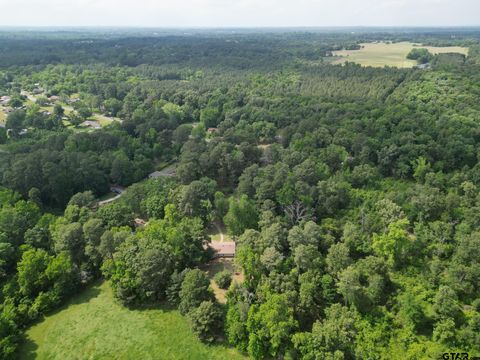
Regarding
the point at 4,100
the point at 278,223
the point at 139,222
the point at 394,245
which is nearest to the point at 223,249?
the point at 278,223

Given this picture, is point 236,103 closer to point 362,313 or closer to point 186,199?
point 186,199

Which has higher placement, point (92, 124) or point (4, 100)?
point (4, 100)

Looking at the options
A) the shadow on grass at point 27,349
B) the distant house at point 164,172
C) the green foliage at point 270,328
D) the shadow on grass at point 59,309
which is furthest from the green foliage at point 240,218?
the distant house at point 164,172

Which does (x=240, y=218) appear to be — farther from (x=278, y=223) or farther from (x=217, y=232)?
(x=217, y=232)

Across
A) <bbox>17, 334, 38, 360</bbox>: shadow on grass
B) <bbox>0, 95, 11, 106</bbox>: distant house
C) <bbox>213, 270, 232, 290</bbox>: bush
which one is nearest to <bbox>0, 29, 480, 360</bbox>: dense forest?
<bbox>213, 270, 232, 290</bbox>: bush

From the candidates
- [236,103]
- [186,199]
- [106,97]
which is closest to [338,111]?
[236,103]
